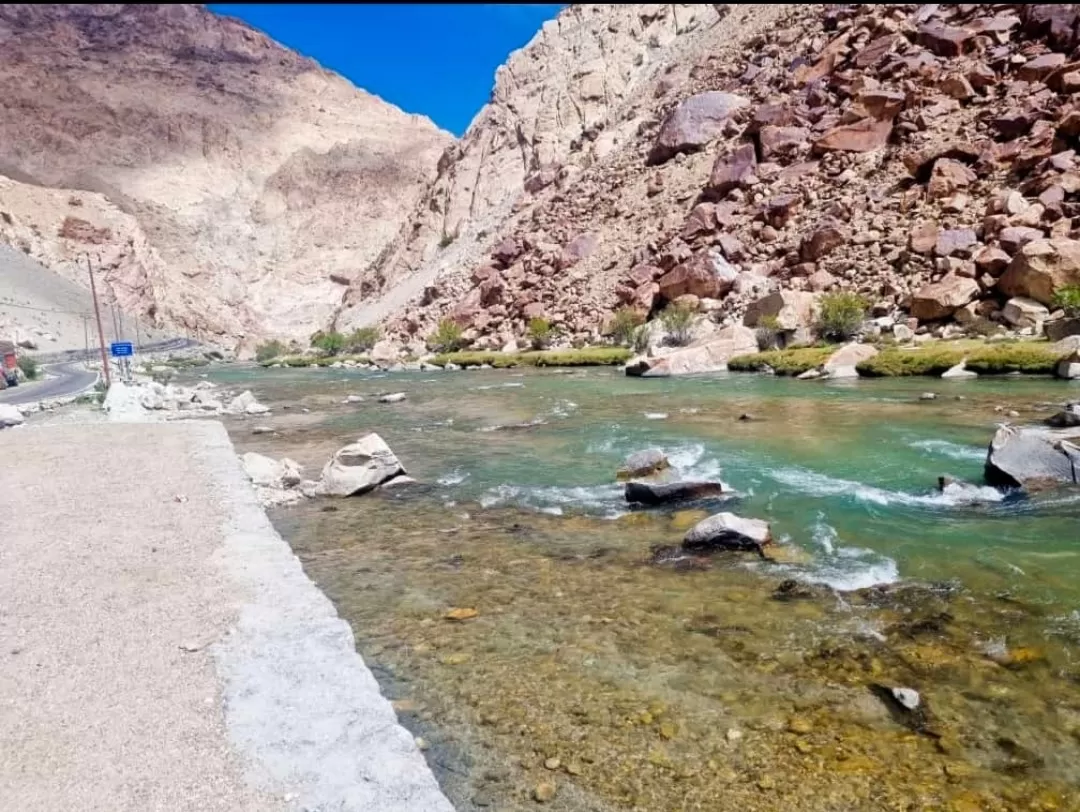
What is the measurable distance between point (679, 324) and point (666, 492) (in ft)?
129

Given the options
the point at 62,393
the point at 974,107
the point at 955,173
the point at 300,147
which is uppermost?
the point at 300,147

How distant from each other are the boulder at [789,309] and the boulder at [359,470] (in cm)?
3316

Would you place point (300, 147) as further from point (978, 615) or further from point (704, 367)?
point (978, 615)

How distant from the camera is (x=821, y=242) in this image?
47812 millimetres

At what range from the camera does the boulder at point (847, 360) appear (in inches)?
1221

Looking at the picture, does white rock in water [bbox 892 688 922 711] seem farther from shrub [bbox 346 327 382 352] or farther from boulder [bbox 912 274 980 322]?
shrub [bbox 346 327 382 352]

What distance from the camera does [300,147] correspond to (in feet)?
587

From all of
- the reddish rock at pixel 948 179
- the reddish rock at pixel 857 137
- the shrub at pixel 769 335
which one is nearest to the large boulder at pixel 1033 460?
the shrub at pixel 769 335

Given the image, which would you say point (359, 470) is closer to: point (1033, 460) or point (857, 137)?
point (1033, 460)

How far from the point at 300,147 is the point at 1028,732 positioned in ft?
649

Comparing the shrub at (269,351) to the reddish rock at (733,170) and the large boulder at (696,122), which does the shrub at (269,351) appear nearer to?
the large boulder at (696,122)

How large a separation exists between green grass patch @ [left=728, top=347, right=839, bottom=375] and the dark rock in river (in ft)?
75.2

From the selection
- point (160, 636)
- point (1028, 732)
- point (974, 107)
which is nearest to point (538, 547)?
point (160, 636)

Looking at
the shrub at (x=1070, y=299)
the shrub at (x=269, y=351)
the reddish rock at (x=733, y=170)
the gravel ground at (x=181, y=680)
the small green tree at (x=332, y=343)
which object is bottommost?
the shrub at (x=269, y=351)
